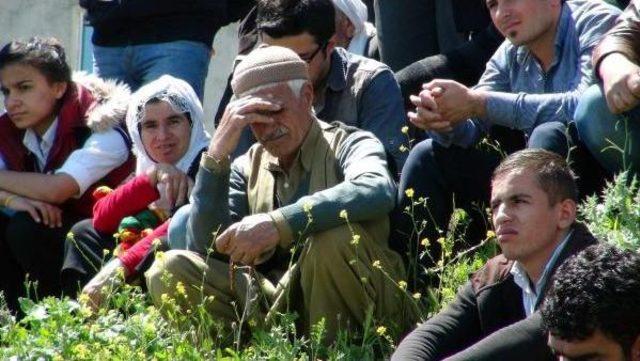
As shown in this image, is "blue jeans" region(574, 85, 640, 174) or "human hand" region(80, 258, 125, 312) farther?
"human hand" region(80, 258, 125, 312)

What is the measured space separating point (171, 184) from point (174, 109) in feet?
1.48

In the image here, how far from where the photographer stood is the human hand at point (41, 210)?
8.19 m

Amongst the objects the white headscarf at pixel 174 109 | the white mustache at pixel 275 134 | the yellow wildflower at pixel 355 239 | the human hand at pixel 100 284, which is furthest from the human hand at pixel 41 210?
the yellow wildflower at pixel 355 239

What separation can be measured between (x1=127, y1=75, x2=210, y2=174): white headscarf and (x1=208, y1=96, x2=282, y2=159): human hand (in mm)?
1052

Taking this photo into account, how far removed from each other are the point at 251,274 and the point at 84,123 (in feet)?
6.99

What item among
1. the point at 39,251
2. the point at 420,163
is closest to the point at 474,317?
the point at 420,163

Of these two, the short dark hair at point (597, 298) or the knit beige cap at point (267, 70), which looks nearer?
the short dark hair at point (597, 298)

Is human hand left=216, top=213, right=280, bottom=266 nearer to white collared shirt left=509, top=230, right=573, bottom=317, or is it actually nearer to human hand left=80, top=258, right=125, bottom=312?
human hand left=80, top=258, right=125, bottom=312

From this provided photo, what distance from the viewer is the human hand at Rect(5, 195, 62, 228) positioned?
26.9 feet

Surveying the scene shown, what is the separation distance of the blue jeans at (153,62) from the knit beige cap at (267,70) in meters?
1.93

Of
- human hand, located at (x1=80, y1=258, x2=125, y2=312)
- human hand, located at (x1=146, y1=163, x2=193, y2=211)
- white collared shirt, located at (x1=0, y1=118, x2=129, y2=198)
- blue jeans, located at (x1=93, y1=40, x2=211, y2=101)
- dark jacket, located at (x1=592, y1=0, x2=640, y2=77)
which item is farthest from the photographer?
blue jeans, located at (x1=93, y1=40, x2=211, y2=101)

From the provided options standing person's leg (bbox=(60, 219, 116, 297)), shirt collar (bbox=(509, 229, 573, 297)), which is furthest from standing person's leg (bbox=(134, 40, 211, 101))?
shirt collar (bbox=(509, 229, 573, 297))

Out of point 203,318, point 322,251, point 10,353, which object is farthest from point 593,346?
point 10,353

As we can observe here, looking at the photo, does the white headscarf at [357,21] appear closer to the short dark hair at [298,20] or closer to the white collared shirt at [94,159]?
the short dark hair at [298,20]
